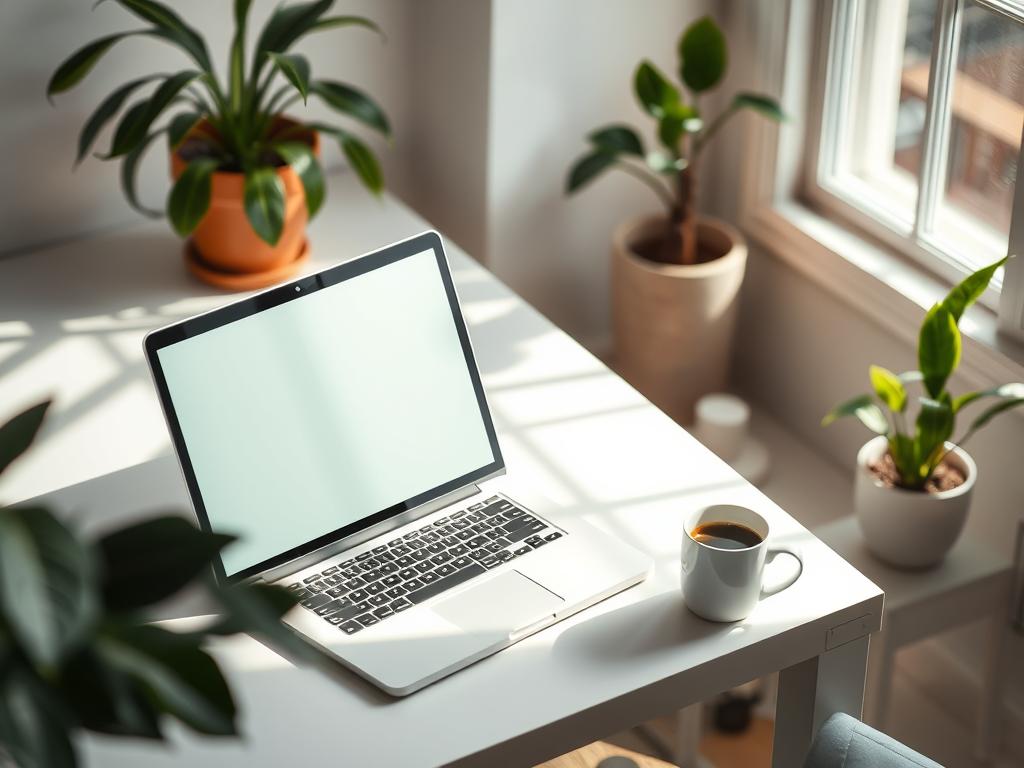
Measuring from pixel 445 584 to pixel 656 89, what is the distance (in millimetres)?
1035

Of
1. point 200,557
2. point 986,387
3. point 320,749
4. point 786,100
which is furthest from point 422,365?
point 786,100

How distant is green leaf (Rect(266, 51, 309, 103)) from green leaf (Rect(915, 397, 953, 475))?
35.5 inches

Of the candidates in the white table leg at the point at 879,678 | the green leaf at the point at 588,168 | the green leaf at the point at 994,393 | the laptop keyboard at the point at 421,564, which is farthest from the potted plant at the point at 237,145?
the white table leg at the point at 879,678

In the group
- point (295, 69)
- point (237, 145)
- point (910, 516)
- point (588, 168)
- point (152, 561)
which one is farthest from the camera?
point (588, 168)

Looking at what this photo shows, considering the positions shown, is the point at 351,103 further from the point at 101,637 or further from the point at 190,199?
the point at 101,637

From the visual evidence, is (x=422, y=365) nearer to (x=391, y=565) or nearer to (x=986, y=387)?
(x=391, y=565)

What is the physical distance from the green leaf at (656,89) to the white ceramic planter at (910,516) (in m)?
0.62

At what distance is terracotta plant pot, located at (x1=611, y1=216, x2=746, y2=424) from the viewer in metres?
2.19

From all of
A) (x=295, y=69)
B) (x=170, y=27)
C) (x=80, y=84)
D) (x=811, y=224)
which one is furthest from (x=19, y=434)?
(x=811, y=224)

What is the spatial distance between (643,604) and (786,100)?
1.13 m

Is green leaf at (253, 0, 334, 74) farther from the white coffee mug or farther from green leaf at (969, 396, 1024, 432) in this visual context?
green leaf at (969, 396, 1024, 432)

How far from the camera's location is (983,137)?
200 centimetres

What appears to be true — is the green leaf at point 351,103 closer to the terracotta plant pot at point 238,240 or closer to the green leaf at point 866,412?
the terracotta plant pot at point 238,240

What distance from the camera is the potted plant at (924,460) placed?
5.83 ft
